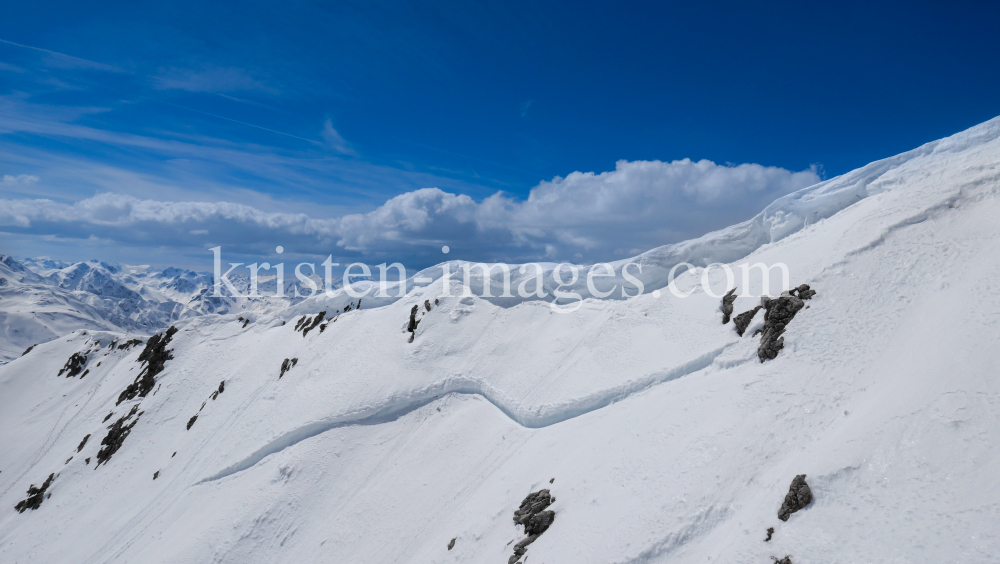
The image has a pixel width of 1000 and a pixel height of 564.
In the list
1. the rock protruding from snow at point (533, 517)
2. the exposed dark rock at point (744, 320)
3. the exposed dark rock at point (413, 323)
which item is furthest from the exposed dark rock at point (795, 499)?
the exposed dark rock at point (413, 323)

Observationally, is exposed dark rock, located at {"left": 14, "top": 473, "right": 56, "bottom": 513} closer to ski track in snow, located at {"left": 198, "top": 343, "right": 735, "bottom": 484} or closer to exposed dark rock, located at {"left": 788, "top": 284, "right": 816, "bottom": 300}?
ski track in snow, located at {"left": 198, "top": 343, "right": 735, "bottom": 484}

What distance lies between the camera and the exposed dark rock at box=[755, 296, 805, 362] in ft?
62.4

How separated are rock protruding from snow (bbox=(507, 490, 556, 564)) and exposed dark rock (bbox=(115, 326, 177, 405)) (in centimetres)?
5243

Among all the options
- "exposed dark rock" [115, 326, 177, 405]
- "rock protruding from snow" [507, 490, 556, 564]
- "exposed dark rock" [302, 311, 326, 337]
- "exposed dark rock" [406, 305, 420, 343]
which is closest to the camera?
"rock protruding from snow" [507, 490, 556, 564]

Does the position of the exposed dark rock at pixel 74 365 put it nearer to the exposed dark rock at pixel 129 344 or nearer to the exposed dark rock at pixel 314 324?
the exposed dark rock at pixel 129 344

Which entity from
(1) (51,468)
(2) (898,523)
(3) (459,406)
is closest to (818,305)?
(2) (898,523)

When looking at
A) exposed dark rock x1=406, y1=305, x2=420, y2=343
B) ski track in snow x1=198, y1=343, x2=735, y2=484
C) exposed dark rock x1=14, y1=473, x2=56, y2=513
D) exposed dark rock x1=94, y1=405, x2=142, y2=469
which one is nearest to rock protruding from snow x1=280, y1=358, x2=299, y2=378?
ski track in snow x1=198, y1=343, x2=735, y2=484

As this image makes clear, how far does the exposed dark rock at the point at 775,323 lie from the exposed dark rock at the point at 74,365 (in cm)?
9563

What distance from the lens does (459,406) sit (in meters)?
29.7

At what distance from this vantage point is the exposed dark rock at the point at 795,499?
11984mm

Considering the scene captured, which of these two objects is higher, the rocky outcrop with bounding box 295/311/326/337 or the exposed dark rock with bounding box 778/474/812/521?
the rocky outcrop with bounding box 295/311/326/337

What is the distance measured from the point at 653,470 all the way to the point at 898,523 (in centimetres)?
711

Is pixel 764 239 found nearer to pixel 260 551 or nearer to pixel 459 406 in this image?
pixel 459 406

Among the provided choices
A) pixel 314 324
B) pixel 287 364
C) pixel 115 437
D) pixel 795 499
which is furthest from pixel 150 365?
pixel 795 499
